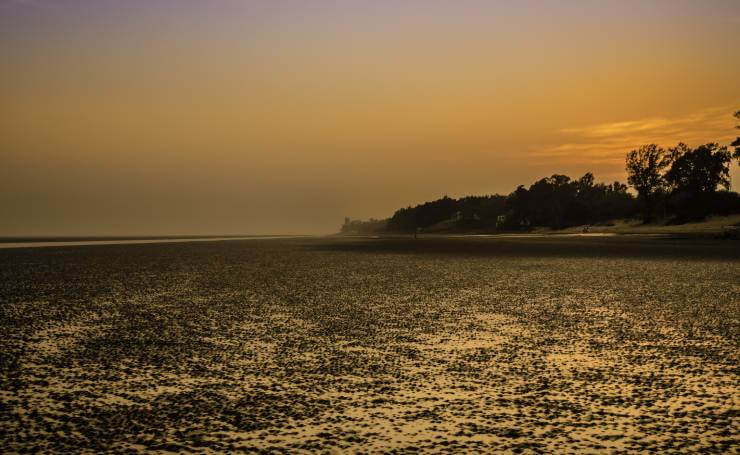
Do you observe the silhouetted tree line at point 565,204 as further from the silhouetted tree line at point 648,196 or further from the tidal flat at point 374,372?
the tidal flat at point 374,372

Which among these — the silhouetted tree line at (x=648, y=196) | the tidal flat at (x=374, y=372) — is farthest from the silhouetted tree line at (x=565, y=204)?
the tidal flat at (x=374, y=372)

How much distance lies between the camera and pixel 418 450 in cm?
467

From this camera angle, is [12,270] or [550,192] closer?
[12,270]

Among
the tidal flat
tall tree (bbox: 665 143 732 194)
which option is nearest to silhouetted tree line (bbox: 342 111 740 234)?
tall tree (bbox: 665 143 732 194)

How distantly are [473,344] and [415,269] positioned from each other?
1653 cm

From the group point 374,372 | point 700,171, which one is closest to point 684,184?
point 700,171

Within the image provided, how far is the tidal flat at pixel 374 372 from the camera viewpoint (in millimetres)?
5055

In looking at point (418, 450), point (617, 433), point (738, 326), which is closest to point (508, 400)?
point (617, 433)

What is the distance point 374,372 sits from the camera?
24.5 feet

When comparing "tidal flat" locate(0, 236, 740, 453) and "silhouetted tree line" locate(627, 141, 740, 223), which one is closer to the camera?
"tidal flat" locate(0, 236, 740, 453)

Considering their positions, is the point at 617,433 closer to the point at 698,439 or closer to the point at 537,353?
the point at 698,439

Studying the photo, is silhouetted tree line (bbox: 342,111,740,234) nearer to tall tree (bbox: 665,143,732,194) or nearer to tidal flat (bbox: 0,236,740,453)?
tall tree (bbox: 665,143,732,194)

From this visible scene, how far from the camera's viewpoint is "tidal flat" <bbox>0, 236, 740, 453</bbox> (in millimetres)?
5055

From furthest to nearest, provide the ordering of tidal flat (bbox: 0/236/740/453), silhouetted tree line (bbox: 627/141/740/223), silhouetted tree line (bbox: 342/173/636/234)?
1. silhouetted tree line (bbox: 342/173/636/234)
2. silhouetted tree line (bbox: 627/141/740/223)
3. tidal flat (bbox: 0/236/740/453)
